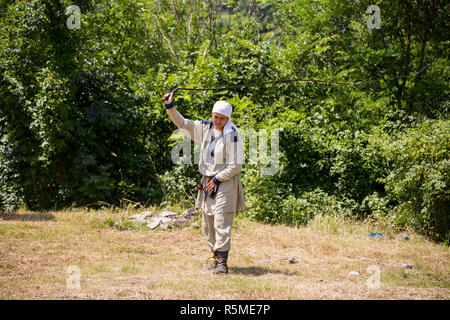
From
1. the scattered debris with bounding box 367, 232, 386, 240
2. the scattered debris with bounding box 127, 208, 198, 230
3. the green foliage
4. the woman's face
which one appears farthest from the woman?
the green foliage

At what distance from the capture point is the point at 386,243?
25.2ft

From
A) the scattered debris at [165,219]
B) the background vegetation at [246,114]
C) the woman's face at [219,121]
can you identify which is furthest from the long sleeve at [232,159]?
the background vegetation at [246,114]

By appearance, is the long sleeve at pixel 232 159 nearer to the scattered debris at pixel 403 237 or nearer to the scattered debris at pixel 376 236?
the scattered debris at pixel 376 236

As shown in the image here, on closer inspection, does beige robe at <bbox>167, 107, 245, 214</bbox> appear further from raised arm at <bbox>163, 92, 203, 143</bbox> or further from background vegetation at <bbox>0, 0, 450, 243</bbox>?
background vegetation at <bbox>0, 0, 450, 243</bbox>

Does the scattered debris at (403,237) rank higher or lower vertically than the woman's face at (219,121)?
lower

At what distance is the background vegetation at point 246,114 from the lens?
32.3ft

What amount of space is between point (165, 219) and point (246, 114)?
3147 millimetres

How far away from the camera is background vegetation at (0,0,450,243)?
32.3ft

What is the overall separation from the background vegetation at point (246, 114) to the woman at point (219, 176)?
3.85m

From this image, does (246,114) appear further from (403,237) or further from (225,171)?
(225,171)

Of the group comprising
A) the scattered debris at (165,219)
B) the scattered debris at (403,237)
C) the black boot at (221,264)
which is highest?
the scattered debris at (165,219)

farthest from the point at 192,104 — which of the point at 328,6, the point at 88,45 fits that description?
the point at 328,6

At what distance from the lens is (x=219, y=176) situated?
5449 mm

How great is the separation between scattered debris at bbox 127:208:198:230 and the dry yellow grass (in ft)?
0.92
